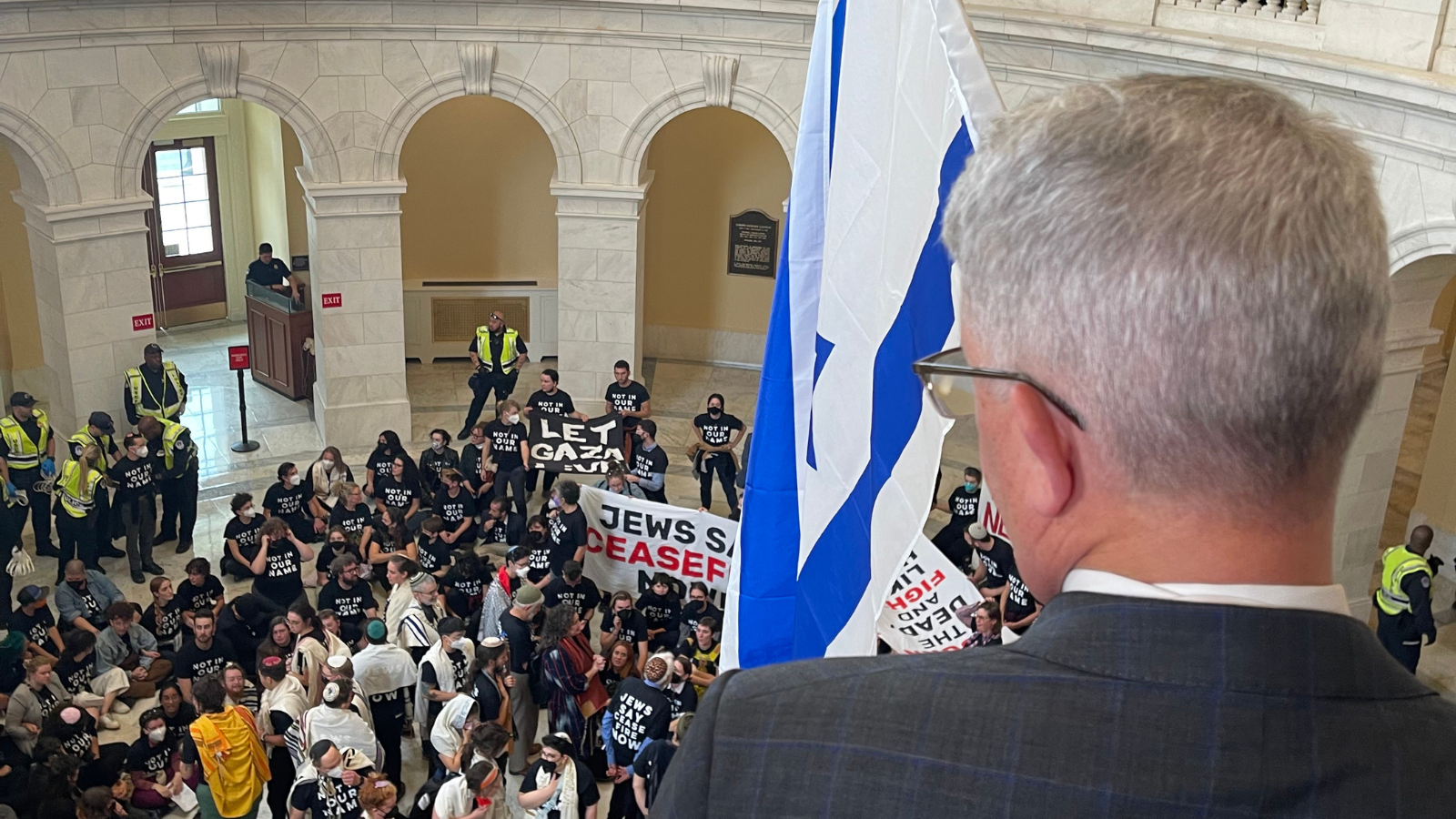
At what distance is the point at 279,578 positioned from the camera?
1136 centimetres

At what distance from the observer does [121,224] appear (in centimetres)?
1428

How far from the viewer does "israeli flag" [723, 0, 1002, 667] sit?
4.45 m

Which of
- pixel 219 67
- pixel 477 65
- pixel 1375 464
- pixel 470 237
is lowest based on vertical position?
pixel 1375 464

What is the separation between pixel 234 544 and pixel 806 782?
11.9 metres

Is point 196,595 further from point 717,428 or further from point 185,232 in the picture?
point 185,232

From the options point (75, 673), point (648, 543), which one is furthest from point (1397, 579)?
point (75, 673)

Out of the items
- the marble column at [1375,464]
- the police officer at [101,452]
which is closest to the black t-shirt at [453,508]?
the police officer at [101,452]

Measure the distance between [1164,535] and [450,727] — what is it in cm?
808

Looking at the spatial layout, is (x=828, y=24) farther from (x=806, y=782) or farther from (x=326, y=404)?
(x=326, y=404)

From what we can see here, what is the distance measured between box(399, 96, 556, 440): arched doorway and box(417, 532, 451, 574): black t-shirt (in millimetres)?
5982

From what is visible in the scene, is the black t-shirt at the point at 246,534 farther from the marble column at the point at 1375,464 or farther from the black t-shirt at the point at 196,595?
the marble column at the point at 1375,464

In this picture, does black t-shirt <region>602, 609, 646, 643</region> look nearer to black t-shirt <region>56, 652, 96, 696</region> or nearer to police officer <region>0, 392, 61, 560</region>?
black t-shirt <region>56, 652, 96, 696</region>

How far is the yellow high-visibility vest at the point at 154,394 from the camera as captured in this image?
13.9 metres

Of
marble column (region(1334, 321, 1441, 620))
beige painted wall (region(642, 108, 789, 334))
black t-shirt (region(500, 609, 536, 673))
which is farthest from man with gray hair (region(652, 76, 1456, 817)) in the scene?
beige painted wall (region(642, 108, 789, 334))
